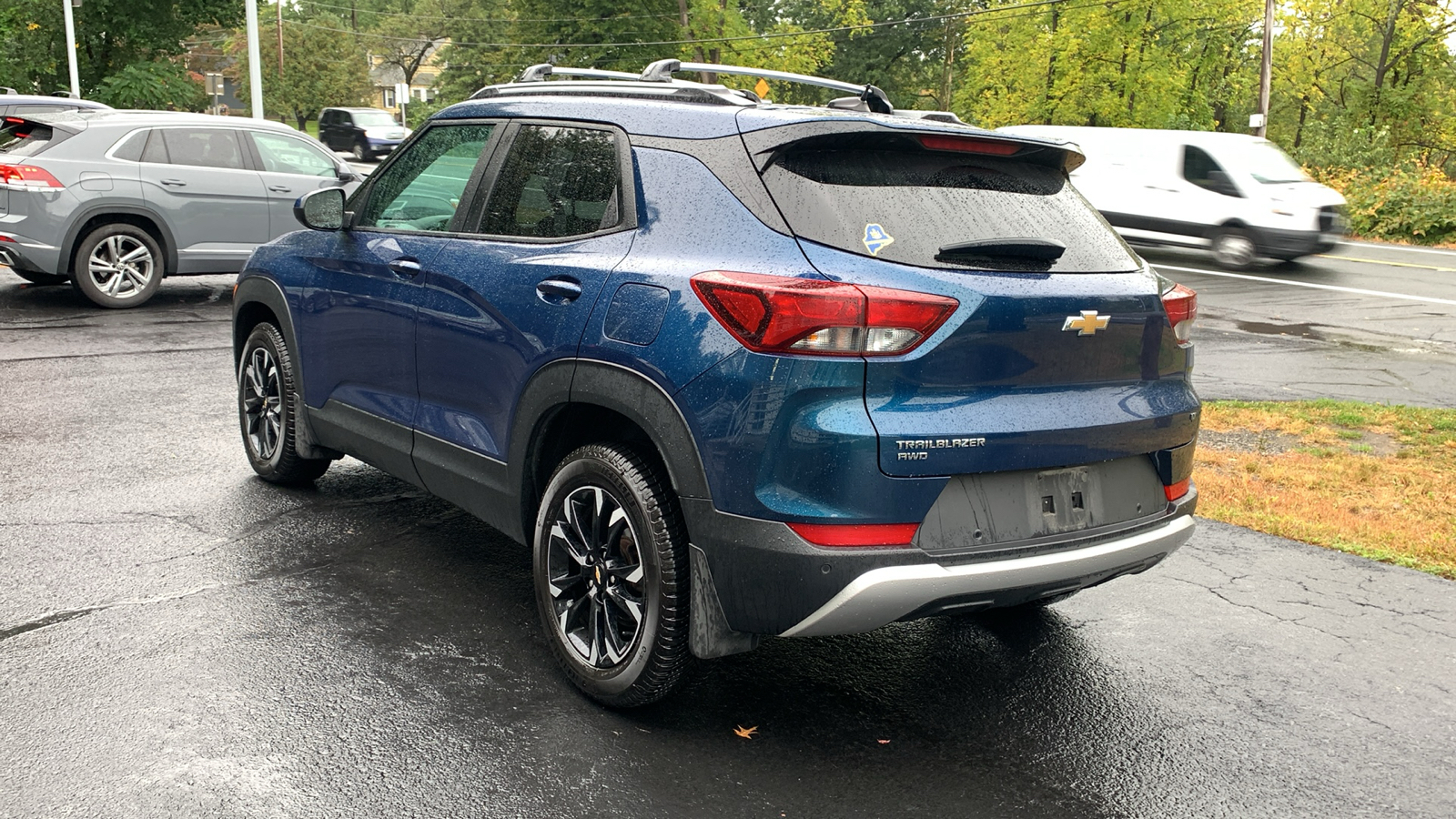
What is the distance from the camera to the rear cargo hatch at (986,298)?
131 inches

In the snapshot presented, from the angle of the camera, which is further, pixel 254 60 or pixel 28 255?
pixel 254 60

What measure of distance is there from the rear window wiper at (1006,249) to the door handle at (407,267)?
2.05 metres

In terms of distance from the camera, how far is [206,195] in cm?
1216

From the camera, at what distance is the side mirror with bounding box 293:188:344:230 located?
519 cm

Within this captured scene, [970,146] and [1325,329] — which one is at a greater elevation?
[970,146]

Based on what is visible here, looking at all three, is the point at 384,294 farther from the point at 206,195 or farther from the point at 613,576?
the point at 206,195

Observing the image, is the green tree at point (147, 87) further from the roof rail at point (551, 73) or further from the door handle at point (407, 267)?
the door handle at point (407, 267)

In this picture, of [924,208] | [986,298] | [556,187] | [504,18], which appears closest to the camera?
[986,298]

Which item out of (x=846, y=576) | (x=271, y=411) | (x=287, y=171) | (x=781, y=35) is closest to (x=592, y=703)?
(x=846, y=576)

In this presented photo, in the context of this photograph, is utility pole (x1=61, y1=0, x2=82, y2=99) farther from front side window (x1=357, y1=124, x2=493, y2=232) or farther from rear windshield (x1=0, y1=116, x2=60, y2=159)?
front side window (x1=357, y1=124, x2=493, y2=232)

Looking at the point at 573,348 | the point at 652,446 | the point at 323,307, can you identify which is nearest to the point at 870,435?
the point at 652,446

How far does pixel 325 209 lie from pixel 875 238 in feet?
8.97

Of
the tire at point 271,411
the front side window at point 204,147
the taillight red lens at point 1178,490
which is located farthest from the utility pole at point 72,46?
the taillight red lens at point 1178,490

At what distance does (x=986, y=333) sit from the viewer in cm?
340
